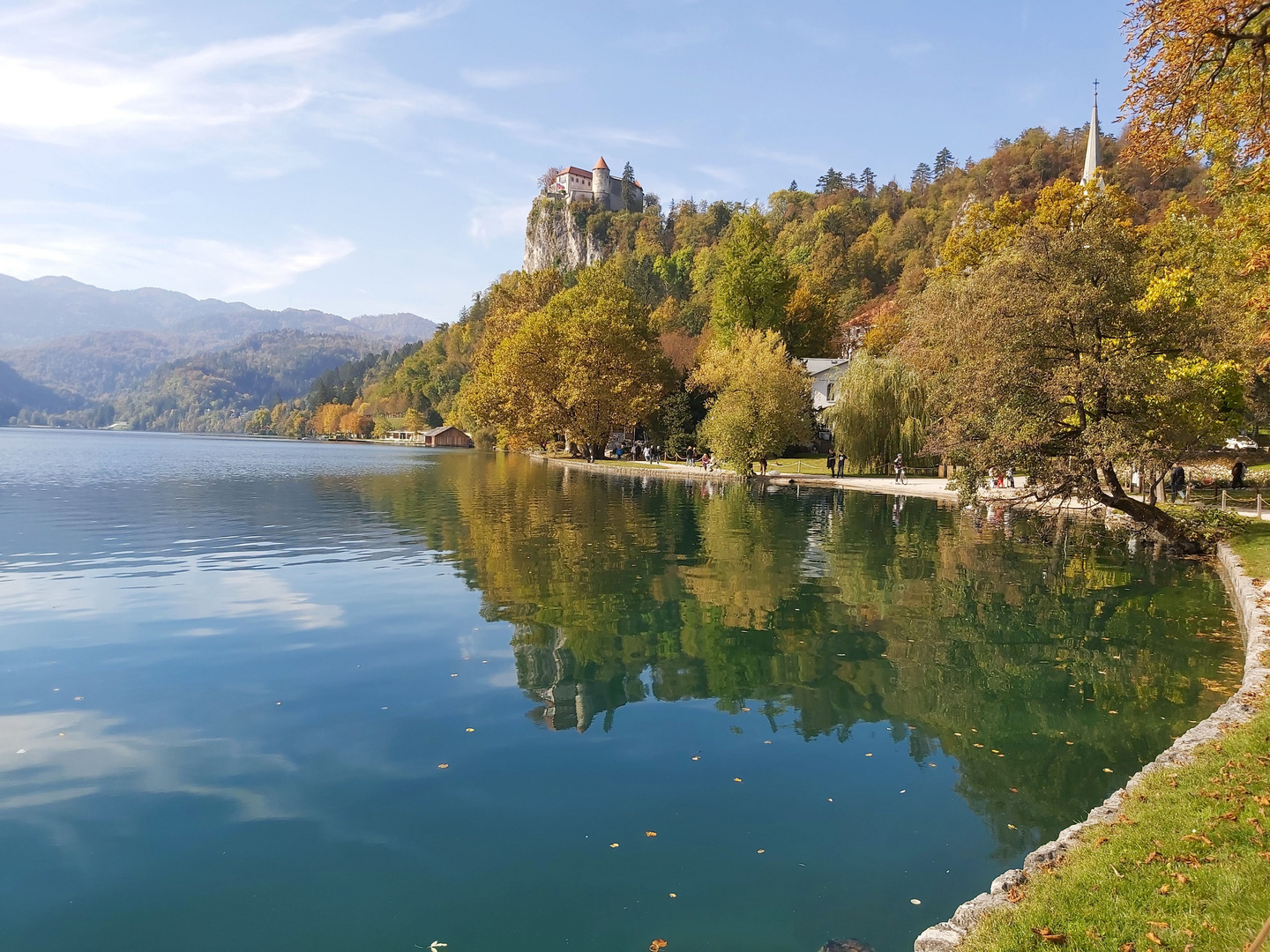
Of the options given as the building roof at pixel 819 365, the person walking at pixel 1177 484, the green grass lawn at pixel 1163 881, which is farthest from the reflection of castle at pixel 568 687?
the building roof at pixel 819 365

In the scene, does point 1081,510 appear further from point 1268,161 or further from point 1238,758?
point 1238,758

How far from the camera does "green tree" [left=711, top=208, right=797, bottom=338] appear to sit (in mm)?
69188

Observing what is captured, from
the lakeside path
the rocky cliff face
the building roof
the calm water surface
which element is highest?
the rocky cliff face

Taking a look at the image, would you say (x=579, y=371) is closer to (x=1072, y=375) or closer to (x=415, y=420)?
(x=1072, y=375)

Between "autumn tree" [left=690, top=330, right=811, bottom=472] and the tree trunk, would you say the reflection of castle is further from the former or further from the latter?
"autumn tree" [left=690, top=330, right=811, bottom=472]

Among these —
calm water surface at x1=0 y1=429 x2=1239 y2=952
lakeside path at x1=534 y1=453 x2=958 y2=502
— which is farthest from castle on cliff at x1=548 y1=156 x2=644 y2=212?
calm water surface at x1=0 y1=429 x2=1239 y2=952

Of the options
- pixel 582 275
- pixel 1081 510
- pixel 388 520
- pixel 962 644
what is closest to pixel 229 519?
pixel 388 520

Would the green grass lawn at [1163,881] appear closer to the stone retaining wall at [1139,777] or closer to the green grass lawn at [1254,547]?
the stone retaining wall at [1139,777]

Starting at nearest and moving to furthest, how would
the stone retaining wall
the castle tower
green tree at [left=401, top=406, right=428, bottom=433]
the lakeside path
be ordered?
the stone retaining wall, the lakeside path, green tree at [left=401, top=406, right=428, bottom=433], the castle tower

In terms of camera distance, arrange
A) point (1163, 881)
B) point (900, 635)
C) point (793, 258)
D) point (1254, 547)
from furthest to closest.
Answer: point (793, 258)
point (1254, 547)
point (900, 635)
point (1163, 881)

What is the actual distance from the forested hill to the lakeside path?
27.7 ft

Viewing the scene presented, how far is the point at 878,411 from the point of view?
4822 centimetres

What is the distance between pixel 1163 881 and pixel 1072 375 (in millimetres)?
17598

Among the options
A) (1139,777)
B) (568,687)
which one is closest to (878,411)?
(568,687)
